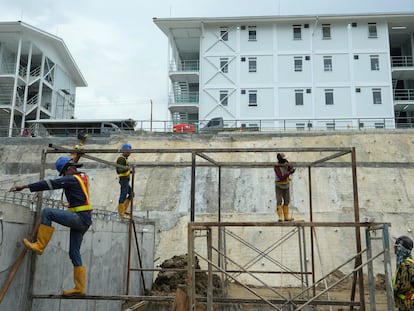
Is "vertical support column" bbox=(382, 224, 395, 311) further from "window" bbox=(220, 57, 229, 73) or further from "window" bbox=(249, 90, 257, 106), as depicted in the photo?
"window" bbox=(220, 57, 229, 73)

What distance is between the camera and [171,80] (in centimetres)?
3666

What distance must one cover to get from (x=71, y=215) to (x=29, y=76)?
3436 cm

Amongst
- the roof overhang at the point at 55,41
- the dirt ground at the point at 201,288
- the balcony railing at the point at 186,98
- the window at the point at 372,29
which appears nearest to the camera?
the dirt ground at the point at 201,288

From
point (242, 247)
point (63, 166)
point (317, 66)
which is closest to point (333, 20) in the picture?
point (317, 66)

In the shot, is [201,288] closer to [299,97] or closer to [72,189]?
[72,189]

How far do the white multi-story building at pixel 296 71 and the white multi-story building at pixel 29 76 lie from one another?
11.6 metres

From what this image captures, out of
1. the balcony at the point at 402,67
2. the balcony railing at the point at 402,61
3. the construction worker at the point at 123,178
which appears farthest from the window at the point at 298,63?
the construction worker at the point at 123,178

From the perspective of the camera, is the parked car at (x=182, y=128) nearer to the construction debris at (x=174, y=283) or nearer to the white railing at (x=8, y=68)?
the white railing at (x=8, y=68)

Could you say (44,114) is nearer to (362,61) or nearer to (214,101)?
(214,101)

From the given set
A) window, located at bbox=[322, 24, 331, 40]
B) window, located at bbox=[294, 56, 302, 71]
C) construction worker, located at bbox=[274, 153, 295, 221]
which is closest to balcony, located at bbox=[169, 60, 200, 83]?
window, located at bbox=[294, 56, 302, 71]

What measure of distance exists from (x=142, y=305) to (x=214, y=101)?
25621 millimetres

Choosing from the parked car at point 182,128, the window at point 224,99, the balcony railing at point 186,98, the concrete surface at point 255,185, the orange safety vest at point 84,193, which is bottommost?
the orange safety vest at point 84,193

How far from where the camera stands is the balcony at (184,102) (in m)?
34.8

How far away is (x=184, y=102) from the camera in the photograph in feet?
119
